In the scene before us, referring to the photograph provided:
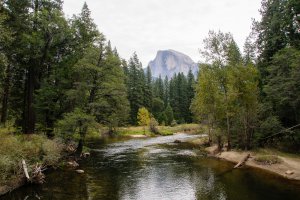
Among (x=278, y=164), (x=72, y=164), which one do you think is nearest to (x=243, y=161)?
(x=278, y=164)

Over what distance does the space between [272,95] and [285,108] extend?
10.6 ft

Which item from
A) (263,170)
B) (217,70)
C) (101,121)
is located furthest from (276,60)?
(101,121)

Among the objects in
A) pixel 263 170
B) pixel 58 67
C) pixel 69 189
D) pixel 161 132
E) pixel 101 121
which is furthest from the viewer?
pixel 161 132

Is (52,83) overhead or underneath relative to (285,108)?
overhead

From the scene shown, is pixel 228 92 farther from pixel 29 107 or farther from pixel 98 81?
pixel 29 107

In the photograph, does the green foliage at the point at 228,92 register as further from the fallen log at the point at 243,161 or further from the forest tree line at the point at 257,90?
the fallen log at the point at 243,161

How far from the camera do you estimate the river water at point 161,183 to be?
64.9 ft

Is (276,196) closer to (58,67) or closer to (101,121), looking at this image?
(101,121)

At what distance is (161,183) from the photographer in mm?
23484

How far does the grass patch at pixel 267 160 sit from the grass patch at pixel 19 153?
796 inches

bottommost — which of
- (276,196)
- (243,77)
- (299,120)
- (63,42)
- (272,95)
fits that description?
(276,196)

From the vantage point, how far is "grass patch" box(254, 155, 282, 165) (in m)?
28.5

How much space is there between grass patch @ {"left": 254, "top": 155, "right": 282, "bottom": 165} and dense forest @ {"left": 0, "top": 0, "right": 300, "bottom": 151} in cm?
454

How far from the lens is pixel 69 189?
70.4ft
